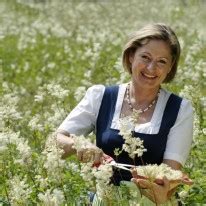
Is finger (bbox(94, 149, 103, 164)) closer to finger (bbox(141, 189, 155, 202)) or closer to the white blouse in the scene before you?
finger (bbox(141, 189, 155, 202))

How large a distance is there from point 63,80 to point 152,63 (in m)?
2.61

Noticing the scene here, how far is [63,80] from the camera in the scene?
6.11 metres

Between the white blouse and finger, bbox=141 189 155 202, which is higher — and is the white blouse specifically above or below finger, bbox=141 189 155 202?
above

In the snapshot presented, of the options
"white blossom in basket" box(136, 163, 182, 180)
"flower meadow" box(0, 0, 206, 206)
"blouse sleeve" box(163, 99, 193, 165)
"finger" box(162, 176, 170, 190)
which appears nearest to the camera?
"white blossom in basket" box(136, 163, 182, 180)

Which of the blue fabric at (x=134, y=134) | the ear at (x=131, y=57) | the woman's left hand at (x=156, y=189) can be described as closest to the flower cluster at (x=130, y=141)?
the woman's left hand at (x=156, y=189)

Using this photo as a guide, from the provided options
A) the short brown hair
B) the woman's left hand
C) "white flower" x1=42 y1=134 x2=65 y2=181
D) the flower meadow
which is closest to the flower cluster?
the flower meadow

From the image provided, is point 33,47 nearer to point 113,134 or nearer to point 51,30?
point 51,30

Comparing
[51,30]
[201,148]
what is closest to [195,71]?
[201,148]

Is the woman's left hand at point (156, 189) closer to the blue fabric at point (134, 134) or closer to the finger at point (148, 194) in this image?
the finger at point (148, 194)

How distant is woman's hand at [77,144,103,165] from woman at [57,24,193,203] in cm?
34

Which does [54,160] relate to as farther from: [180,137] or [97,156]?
[180,137]

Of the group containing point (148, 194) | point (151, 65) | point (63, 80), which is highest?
point (151, 65)

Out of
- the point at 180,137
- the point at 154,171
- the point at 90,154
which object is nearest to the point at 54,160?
the point at 90,154

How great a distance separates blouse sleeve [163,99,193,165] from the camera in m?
3.49
